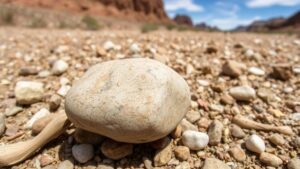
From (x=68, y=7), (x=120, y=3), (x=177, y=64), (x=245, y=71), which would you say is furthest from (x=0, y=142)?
(x=120, y=3)

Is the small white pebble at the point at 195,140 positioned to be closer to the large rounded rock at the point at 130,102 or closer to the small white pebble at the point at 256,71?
the large rounded rock at the point at 130,102

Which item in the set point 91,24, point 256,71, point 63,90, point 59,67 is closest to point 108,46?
point 59,67

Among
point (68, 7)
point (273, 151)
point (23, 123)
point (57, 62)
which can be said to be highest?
point (68, 7)

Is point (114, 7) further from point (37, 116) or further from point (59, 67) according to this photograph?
point (37, 116)

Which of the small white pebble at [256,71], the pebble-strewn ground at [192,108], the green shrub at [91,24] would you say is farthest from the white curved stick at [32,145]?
the green shrub at [91,24]

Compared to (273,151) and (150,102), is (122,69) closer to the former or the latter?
(150,102)

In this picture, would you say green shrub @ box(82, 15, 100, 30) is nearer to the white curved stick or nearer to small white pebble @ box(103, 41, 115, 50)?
small white pebble @ box(103, 41, 115, 50)
